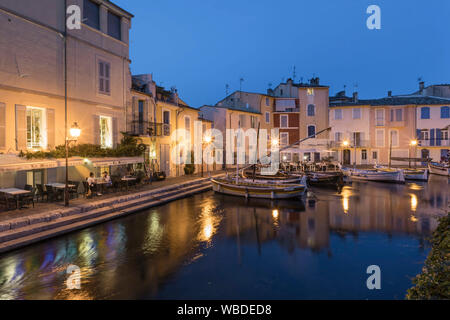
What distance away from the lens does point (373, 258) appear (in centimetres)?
845

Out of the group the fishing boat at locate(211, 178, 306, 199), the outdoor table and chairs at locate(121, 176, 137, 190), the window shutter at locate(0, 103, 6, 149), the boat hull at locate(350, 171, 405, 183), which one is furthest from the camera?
the boat hull at locate(350, 171, 405, 183)

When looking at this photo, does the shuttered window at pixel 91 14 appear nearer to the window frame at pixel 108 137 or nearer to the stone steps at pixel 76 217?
the window frame at pixel 108 137

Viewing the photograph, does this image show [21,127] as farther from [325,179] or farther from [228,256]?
[325,179]

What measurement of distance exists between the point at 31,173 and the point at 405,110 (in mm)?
45973

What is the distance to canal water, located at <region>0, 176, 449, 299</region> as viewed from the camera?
6328 millimetres

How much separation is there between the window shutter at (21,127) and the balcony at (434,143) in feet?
152

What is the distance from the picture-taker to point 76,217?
→ 35.4ft

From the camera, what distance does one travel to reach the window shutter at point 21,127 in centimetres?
1236

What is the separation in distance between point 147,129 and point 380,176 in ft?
71.2

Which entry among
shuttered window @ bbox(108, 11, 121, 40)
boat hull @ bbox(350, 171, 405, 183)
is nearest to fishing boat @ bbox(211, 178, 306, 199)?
shuttered window @ bbox(108, 11, 121, 40)

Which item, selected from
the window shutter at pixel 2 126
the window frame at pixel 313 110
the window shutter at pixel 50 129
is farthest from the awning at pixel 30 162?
the window frame at pixel 313 110

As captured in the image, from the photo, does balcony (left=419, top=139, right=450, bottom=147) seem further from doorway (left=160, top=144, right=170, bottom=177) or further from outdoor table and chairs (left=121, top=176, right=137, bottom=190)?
outdoor table and chairs (left=121, top=176, right=137, bottom=190)

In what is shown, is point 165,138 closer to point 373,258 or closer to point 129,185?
point 129,185

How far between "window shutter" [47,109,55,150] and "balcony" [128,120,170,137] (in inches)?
212
